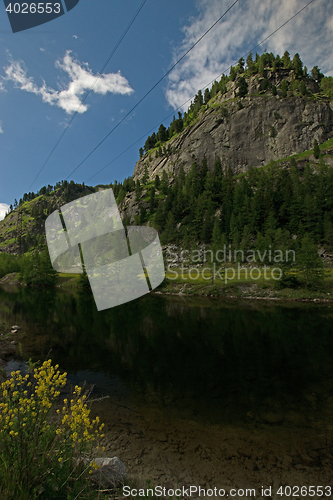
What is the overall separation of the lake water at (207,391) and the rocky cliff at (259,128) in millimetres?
109405

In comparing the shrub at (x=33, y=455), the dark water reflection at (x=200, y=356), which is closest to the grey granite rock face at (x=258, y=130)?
the dark water reflection at (x=200, y=356)

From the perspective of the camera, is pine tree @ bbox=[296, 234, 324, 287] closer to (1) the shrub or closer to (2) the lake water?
(2) the lake water

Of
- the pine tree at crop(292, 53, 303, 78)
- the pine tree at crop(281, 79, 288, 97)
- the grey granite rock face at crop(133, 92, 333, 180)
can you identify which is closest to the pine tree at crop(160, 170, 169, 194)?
the grey granite rock face at crop(133, 92, 333, 180)

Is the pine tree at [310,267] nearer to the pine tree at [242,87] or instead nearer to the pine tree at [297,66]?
the pine tree at [242,87]

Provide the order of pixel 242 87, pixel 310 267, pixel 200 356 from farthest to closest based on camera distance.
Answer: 1. pixel 242 87
2. pixel 310 267
3. pixel 200 356

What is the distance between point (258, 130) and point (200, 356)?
124926 millimetres

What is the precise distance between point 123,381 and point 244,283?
37.5 m

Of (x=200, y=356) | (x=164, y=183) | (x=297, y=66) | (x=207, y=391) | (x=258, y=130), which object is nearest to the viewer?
(x=207, y=391)

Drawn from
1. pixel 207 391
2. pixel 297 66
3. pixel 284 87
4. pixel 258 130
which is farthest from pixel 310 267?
pixel 297 66

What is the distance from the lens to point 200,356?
13211 mm

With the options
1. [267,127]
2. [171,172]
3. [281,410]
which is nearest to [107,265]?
[281,410]

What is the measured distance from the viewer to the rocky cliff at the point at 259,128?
10506 cm

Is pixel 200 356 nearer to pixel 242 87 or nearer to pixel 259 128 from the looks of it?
pixel 259 128

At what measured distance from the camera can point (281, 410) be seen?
808 centimetres
